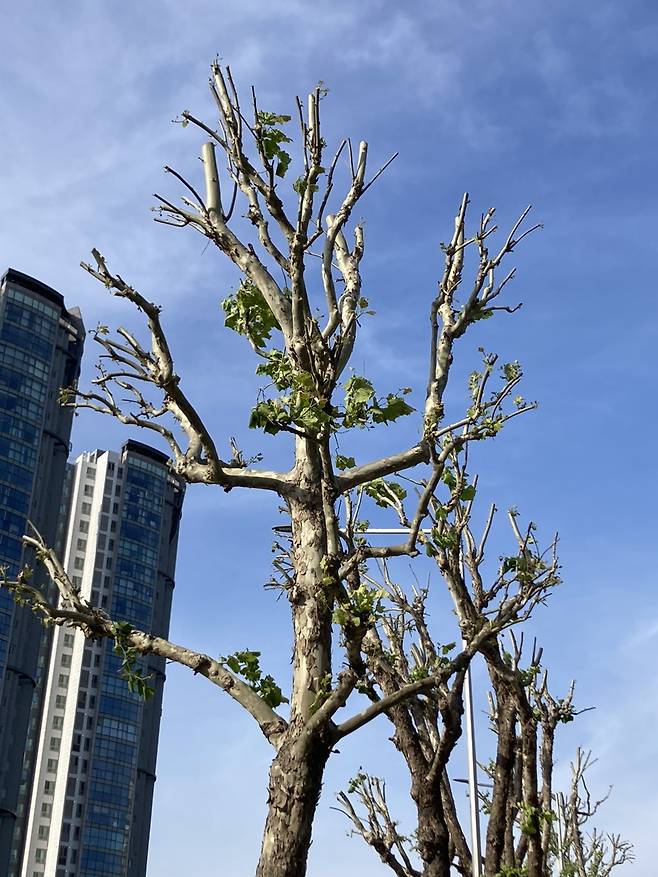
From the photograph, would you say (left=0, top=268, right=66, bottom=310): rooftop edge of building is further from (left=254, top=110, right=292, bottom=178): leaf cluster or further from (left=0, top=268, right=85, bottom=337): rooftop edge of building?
(left=254, top=110, right=292, bottom=178): leaf cluster

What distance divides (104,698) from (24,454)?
31219mm

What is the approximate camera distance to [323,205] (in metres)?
8.80

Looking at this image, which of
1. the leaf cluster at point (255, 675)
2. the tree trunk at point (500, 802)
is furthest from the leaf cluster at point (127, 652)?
the tree trunk at point (500, 802)

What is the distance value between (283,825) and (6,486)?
302ft

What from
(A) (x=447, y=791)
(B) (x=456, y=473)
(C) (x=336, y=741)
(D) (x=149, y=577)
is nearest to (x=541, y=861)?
(A) (x=447, y=791)

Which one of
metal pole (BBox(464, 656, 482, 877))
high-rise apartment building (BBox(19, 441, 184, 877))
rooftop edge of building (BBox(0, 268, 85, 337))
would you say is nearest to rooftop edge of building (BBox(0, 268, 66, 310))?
rooftop edge of building (BBox(0, 268, 85, 337))

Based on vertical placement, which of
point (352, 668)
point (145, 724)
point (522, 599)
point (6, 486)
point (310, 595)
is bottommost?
point (352, 668)

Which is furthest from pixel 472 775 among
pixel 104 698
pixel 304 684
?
pixel 104 698

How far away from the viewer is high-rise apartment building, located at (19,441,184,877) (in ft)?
346

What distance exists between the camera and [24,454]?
96.9m

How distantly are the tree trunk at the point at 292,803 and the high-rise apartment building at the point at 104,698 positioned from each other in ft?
322

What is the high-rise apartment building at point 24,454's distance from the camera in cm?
8950

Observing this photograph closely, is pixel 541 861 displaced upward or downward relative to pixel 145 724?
downward

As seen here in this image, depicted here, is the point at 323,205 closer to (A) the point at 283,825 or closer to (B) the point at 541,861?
(A) the point at 283,825
